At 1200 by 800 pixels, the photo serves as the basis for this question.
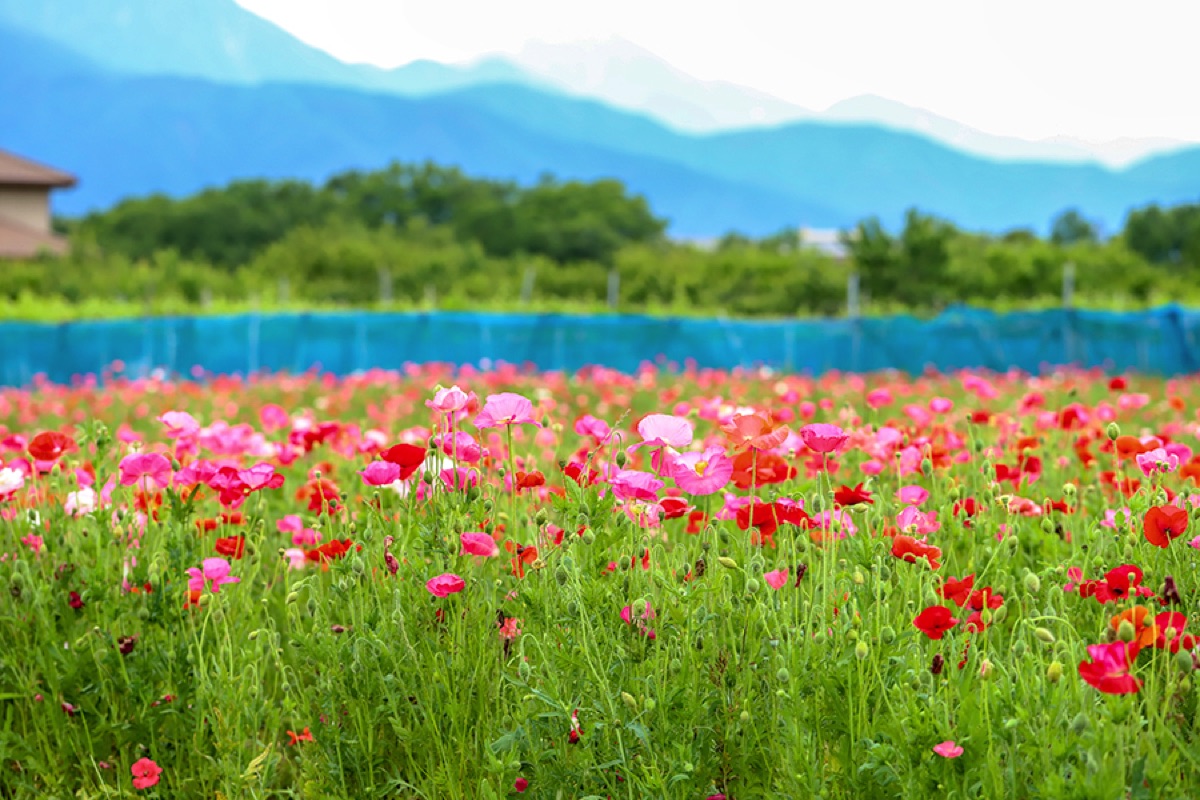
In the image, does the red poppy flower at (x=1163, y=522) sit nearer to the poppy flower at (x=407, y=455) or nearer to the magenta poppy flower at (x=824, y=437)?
the magenta poppy flower at (x=824, y=437)

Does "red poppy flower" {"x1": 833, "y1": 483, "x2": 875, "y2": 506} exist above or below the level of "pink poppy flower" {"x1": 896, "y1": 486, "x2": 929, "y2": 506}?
above

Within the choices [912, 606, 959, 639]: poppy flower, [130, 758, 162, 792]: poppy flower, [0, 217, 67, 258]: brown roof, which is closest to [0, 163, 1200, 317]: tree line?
[0, 217, 67, 258]: brown roof

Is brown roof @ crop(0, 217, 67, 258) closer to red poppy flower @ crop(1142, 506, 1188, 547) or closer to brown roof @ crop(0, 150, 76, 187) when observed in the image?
brown roof @ crop(0, 150, 76, 187)

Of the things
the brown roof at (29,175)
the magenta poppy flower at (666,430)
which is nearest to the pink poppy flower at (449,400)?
the magenta poppy flower at (666,430)

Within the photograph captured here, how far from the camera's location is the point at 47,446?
2.87m

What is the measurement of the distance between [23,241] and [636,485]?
46.2m

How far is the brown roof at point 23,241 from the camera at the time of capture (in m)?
41.3

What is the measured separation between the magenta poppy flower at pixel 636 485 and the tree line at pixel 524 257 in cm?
2880

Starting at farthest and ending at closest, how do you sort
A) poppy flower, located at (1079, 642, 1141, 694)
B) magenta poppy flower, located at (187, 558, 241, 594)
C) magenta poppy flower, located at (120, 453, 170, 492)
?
1. magenta poppy flower, located at (120, 453, 170, 492)
2. magenta poppy flower, located at (187, 558, 241, 594)
3. poppy flower, located at (1079, 642, 1141, 694)

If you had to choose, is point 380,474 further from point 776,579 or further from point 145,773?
point 145,773

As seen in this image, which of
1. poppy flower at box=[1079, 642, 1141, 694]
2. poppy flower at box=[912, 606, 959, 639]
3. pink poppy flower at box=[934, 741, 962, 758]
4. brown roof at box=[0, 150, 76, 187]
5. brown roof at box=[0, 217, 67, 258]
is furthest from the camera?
brown roof at box=[0, 150, 76, 187]

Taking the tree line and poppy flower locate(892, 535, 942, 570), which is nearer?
poppy flower locate(892, 535, 942, 570)

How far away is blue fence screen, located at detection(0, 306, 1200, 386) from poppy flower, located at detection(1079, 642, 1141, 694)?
16360mm

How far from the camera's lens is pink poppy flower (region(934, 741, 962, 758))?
6.23 ft
